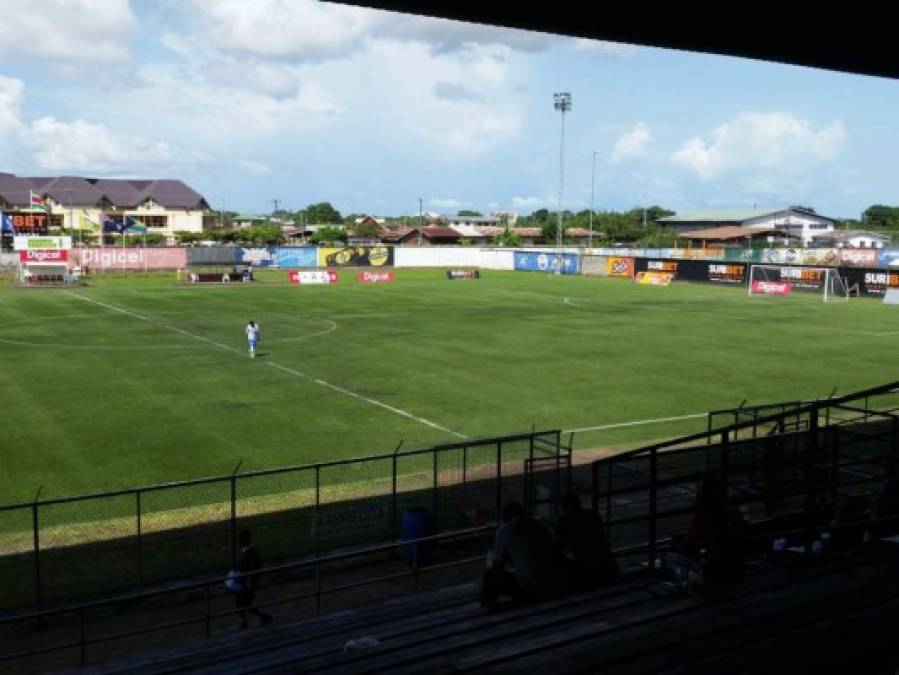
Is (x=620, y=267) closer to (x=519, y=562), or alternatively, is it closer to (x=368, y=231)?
(x=519, y=562)

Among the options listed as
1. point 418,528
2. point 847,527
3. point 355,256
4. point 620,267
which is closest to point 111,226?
point 355,256

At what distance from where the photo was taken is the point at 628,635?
783 centimetres

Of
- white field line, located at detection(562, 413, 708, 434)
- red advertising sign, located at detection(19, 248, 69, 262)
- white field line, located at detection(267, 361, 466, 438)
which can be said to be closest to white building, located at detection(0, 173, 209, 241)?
red advertising sign, located at detection(19, 248, 69, 262)

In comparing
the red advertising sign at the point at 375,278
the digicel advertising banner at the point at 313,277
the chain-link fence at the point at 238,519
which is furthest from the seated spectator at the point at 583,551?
the red advertising sign at the point at 375,278

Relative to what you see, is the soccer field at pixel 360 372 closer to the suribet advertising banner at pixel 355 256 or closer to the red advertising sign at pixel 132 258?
the red advertising sign at pixel 132 258

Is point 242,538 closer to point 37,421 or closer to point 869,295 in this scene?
point 37,421

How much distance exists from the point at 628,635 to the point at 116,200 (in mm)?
161961

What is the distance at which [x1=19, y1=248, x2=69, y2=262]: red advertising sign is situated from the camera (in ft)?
236

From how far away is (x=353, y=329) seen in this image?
46219 mm

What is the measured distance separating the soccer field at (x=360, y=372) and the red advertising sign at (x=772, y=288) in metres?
8.69

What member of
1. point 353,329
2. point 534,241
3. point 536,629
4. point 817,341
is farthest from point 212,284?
point 534,241

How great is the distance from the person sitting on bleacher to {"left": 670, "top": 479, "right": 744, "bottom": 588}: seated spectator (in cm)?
134

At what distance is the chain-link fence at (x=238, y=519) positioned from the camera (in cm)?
1395

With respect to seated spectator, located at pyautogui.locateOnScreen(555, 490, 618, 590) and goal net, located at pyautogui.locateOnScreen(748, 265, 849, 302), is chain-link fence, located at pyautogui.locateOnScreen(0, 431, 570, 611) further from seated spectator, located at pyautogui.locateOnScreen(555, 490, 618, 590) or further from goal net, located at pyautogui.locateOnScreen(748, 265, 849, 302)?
goal net, located at pyautogui.locateOnScreen(748, 265, 849, 302)
